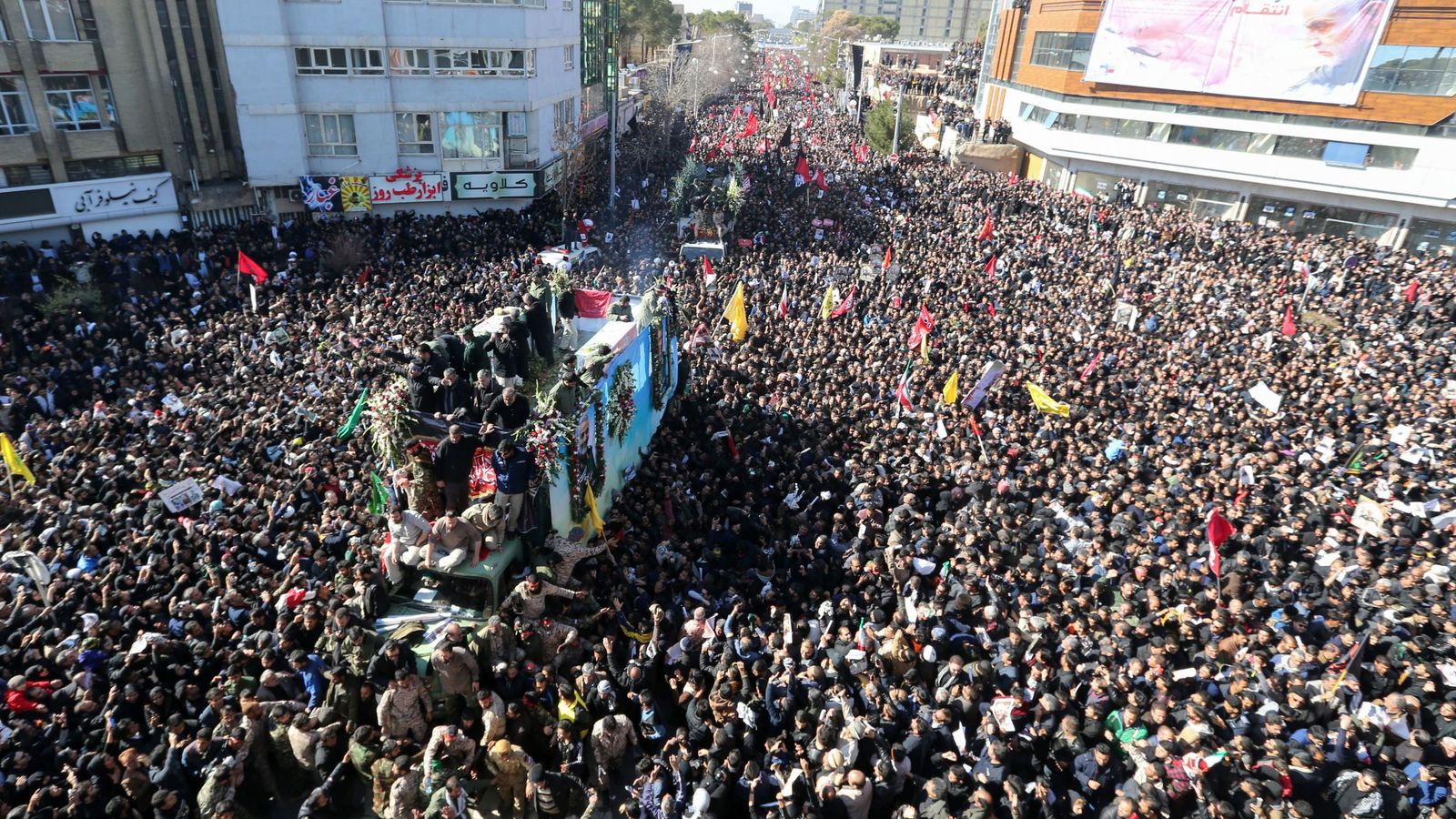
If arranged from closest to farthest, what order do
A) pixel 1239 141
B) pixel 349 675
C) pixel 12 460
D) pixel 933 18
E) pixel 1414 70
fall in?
pixel 349 675
pixel 12 460
pixel 1414 70
pixel 1239 141
pixel 933 18

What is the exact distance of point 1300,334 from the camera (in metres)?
18.2

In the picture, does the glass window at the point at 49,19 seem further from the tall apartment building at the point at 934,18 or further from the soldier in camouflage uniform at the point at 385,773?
the tall apartment building at the point at 934,18

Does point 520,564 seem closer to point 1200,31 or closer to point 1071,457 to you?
point 1071,457

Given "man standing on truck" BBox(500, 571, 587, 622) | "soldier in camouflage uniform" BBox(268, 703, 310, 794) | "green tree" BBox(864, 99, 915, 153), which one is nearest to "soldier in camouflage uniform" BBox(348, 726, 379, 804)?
"soldier in camouflage uniform" BBox(268, 703, 310, 794)

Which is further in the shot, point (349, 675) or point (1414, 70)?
point (1414, 70)

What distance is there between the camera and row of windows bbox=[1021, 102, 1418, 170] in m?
30.2

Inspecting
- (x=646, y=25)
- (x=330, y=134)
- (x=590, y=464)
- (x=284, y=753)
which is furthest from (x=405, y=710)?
(x=646, y=25)

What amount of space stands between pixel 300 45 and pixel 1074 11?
33800mm

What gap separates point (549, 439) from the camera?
884 cm

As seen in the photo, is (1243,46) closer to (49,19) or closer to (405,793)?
(405,793)

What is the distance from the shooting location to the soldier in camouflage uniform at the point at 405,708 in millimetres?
7293

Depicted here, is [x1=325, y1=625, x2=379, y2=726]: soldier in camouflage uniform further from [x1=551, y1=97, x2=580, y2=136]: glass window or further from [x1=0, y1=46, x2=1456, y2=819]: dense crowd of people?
[x1=551, y1=97, x2=580, y2=136]: glass window

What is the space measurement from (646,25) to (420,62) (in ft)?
187

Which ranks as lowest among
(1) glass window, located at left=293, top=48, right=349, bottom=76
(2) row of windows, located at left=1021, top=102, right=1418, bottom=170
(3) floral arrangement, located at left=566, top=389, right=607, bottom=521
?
(3) floral arrangement, located at left=566, top=389, right=607, bottom=521
